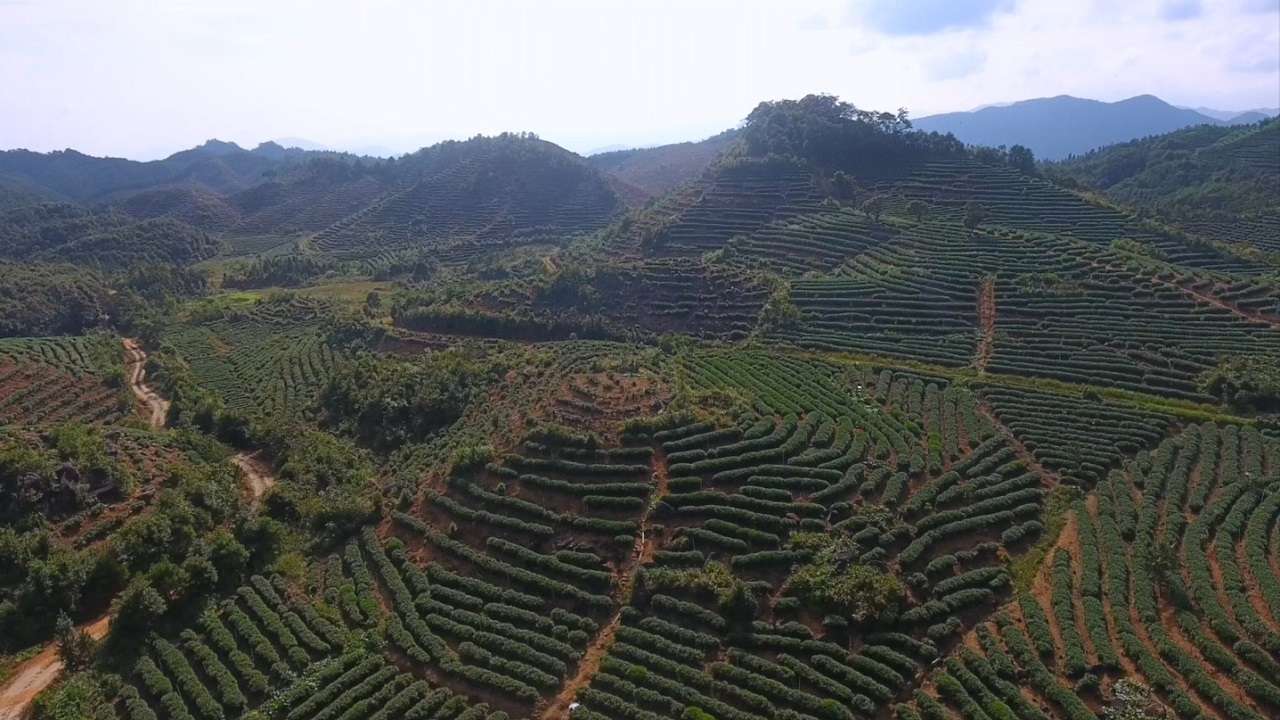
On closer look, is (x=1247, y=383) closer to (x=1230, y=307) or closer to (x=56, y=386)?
(x=1230, y=307)

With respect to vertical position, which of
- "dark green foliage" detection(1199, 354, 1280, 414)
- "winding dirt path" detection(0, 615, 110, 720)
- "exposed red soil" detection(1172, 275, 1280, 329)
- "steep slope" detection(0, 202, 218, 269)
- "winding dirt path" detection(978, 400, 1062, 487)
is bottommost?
"winding dirt path" detection(0, 615, 110, 720)

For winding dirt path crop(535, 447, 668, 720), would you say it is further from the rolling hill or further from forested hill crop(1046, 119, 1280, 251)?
forested hill crop(1046, 119, 1280, 251)

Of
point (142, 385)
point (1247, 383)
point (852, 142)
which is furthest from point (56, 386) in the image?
point (852, 142)

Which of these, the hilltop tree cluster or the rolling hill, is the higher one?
the hilltop tree cluster

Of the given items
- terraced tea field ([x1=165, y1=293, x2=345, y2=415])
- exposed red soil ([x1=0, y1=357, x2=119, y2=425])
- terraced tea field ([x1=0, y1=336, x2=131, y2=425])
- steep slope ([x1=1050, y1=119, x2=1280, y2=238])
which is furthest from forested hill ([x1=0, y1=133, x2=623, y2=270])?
steep slope ([x1=1050, y1=119, x2=1280, y2=238])

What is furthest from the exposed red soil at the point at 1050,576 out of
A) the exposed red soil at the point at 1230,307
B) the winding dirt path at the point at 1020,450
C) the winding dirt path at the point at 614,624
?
the exposed red soil at the point at 1230,307

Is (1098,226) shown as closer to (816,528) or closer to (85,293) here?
(816,528)
